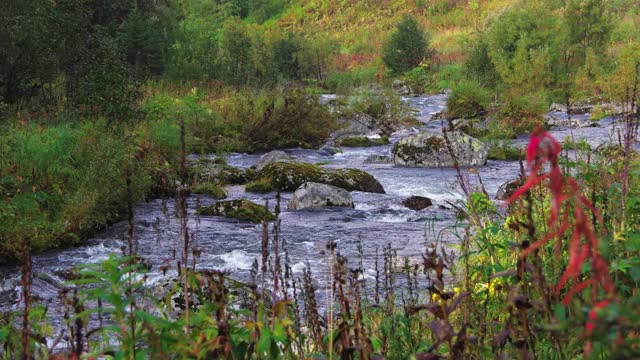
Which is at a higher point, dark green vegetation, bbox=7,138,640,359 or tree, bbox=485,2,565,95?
tree, bbox=485,2,565,95

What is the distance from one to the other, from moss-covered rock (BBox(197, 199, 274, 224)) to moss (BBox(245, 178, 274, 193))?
1.63 metres

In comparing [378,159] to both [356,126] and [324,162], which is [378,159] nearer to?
[324,162]

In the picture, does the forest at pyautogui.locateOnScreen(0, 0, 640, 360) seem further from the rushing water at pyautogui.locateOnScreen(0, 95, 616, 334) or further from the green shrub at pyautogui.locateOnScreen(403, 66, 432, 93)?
the green shrub at pyautogui.locateOnScreen(403, 66, 432, 93)

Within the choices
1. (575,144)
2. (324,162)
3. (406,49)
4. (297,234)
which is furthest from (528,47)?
(575,144)

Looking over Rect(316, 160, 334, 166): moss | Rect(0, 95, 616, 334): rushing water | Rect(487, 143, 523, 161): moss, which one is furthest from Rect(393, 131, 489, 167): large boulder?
Rect(316, 160, 334, 166): moss

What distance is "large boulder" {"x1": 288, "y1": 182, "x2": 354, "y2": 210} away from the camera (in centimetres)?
1012

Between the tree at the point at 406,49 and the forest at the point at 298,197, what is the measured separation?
6.67 metres

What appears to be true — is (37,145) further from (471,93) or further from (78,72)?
(471,93)

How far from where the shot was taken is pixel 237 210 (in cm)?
949

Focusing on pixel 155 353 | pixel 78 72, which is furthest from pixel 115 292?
pixel 78 72

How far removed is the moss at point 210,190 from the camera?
10.9 metres

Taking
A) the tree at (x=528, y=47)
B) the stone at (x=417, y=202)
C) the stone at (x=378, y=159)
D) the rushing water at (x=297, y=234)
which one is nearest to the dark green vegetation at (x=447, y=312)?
the rushing water at (x=297, y=234)

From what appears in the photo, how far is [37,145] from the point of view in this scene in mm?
9125

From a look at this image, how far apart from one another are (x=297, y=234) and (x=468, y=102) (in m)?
14.8
